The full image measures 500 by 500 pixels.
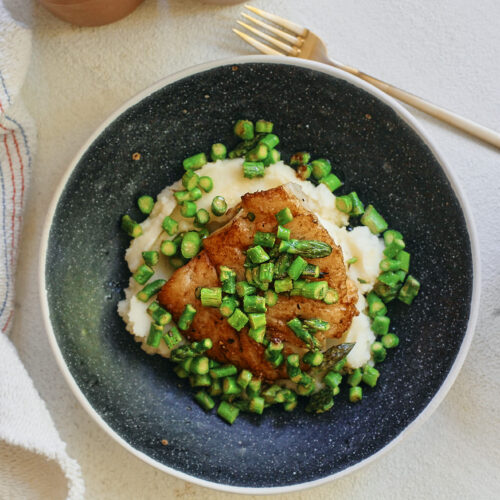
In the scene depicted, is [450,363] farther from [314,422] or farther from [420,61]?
[420,61]

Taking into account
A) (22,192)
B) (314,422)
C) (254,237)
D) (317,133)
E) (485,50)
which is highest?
(485,50)

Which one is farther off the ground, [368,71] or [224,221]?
[368,71]

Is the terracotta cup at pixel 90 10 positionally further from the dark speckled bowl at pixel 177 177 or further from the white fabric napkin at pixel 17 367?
the dark speckled bowl at pixel 177 177

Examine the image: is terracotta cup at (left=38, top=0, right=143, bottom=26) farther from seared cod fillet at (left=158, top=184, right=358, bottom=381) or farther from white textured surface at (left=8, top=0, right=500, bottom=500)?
seared cod fillet at (left=158, top=184, right=358, bottom=381)

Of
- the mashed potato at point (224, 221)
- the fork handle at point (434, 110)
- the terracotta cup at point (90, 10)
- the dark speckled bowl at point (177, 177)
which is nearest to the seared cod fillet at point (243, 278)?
the mashed potato at point (224, 221)

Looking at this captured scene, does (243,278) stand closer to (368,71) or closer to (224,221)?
(224,221)

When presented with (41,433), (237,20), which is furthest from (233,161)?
(41,433)

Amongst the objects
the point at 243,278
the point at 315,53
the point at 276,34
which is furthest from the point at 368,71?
the point at 243,278
